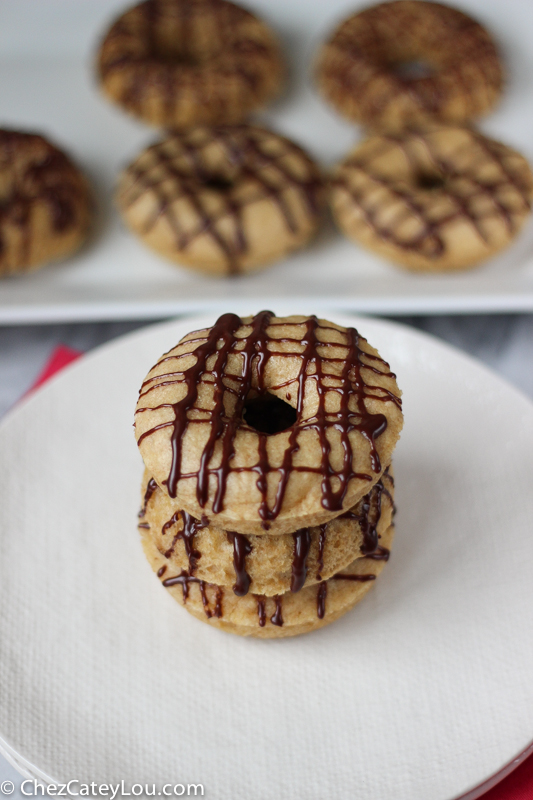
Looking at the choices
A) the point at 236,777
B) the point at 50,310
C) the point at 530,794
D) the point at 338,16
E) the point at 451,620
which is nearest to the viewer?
the point at 236,777

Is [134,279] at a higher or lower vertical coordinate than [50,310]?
higher

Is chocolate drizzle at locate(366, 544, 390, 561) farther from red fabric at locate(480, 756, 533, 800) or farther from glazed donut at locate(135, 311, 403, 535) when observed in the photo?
red fabric at locate(480, 756, 533, 800)

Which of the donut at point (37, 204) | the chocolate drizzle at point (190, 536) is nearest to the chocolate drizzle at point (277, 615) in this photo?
the chocolate drizzle at point (190, 536)

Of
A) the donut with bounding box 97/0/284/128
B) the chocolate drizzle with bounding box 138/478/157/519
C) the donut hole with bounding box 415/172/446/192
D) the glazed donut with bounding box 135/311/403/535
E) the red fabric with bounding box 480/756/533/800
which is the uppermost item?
A: the donut with bounding box 97/0/284/128

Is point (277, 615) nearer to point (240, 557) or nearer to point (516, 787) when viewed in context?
point (240, 557)

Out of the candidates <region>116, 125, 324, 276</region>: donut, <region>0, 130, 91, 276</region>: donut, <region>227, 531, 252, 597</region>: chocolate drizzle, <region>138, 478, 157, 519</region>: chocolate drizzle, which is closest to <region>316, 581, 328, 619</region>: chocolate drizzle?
<region>227, 531, 252, 597</region>: chocolate drizzle

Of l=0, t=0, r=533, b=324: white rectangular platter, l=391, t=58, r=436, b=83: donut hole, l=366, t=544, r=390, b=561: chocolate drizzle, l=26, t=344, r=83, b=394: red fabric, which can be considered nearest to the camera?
l=366, t=544, r=390, b=561: chocolate drizzle

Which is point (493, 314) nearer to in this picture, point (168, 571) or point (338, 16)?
point (168, 571)

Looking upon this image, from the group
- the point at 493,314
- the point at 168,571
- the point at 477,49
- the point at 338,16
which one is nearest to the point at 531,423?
the point at 493,314

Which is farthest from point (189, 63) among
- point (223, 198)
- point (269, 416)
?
point (269, 416)
